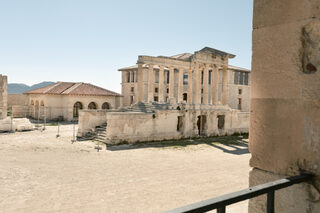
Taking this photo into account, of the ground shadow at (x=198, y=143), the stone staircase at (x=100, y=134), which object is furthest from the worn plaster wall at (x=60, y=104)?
the ground shadow at (x=198, y=143)

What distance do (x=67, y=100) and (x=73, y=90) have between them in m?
1.66

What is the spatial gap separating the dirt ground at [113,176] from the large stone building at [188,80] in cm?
Result: 799

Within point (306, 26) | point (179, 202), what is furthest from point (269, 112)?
point (179, 202)

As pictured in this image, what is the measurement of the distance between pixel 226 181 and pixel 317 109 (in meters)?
8.71

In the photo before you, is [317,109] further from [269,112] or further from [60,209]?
[60,209]

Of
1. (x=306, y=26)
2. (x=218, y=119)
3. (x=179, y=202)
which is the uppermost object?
(x=306, y=26)

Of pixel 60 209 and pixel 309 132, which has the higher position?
pixel 309 132

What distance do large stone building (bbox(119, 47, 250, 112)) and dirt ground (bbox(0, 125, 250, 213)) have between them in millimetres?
7990

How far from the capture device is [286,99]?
226 centimetres

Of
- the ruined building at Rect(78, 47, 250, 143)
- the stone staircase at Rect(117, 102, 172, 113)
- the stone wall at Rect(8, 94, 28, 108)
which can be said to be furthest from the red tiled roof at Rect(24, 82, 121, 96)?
the stone staircase at Rect(117, 102, 172, 113)

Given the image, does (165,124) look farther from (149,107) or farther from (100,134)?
(100,134)

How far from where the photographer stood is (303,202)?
81.8 inches

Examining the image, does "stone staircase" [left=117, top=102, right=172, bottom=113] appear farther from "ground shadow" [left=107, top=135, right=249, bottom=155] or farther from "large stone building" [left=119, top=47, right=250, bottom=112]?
"ground shadow" [left=107, top=135, right=249, bottom=155]

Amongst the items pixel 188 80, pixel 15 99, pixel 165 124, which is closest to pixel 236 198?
pixel 165 124
